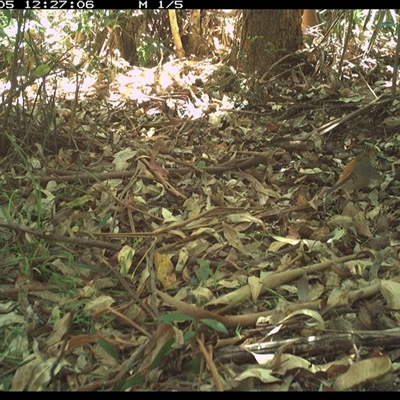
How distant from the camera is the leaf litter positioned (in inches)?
52.5

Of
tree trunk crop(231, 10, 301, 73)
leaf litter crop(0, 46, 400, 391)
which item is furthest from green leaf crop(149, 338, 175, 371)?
tree trunk crop(231, 10, 301, 73)

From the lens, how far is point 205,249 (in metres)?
1.81

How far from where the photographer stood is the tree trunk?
10.1 feet

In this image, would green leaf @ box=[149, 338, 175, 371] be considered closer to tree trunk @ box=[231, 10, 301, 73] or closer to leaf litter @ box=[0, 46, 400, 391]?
leaf litter @ box=[0, 46, 400, 391]

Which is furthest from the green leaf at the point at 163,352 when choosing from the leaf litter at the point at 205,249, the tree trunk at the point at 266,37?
the tree trunk at the point at 266,37

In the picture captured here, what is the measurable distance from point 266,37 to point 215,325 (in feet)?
7.00

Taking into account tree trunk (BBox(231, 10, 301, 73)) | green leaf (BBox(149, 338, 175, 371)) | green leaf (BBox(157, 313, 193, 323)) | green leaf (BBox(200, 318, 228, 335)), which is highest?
tree trunk (BBox(231, 10, 301, 73))

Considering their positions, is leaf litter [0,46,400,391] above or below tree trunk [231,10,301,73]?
below

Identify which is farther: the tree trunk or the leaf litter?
the tree trunk

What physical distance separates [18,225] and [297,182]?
106 centimetres

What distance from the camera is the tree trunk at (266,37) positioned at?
3090 mm

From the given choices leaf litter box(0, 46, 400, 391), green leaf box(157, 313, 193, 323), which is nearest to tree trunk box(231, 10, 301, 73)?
leaf litter box(0, 46, 400, 391)

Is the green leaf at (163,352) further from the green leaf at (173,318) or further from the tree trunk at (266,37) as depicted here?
the tree trunk at (266,37)

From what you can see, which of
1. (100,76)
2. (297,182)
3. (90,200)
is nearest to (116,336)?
(90,200)
